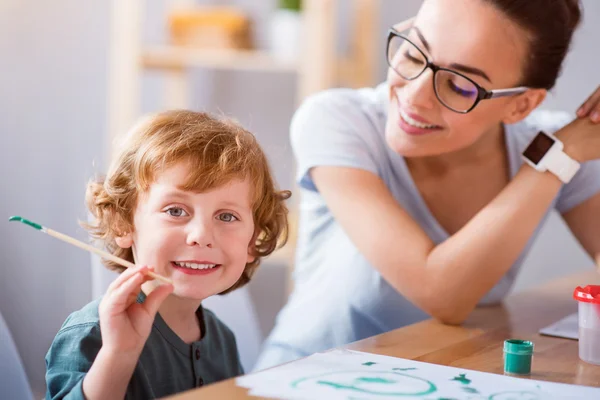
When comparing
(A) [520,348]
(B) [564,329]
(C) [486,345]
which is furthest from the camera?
(B) [564,329]

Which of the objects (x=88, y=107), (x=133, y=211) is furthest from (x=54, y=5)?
(x=133, y=211)

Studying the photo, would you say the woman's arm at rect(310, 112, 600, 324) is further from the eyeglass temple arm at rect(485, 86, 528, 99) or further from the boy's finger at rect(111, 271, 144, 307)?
the boy's finger at rect(111, 271, 144, 307)

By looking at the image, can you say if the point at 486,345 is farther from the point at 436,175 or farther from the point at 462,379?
the point at 436,175

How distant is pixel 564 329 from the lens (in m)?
1.26

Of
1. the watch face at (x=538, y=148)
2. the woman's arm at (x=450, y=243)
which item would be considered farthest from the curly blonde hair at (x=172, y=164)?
the watch face at (x=538, y=148)

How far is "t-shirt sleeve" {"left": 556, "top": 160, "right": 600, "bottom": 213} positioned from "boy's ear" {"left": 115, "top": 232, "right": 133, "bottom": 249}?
86 cm

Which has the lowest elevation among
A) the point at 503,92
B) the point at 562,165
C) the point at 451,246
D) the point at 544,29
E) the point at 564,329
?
the point at 564,329

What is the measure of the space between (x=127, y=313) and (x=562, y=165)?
77 cm

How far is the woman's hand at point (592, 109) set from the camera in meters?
1.39

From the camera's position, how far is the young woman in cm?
130

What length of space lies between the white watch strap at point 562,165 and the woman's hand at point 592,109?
99mm

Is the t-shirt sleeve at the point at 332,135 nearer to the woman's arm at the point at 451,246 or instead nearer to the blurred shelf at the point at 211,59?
the woman's arm at the point at 451,246

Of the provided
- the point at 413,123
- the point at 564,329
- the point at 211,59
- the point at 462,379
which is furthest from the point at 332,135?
the point at 211,59

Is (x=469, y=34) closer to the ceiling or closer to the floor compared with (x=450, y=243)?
closer to the ceiling
